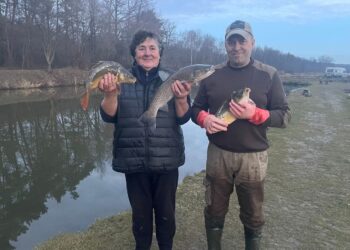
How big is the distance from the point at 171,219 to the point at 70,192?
5.19 meters

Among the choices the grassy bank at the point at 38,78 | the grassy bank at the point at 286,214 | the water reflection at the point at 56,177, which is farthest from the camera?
the grassy bank at the point at 38,78

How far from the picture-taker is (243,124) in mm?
3793

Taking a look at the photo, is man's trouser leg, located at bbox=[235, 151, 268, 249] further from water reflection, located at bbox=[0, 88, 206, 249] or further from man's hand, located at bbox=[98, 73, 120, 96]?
water reflection, located at bbox=[0, 88, 206, 249]

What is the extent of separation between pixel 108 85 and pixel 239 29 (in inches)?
57.6

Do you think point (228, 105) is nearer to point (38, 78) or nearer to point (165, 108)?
point (165, 108)

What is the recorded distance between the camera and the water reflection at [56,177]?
6988 mm

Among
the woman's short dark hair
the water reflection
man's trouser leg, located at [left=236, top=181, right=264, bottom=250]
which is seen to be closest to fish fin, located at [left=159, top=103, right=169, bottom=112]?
the woman's short dark hair

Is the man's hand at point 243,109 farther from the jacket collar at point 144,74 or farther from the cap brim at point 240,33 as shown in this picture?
the jacket collar at point 144,74

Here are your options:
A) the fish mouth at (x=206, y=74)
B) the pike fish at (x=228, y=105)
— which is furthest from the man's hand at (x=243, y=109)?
the fish mouth at (x=206, y=74)

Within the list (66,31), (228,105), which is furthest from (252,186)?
(66,31)

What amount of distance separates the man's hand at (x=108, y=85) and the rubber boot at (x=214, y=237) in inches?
77.1

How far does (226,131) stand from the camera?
3865mm

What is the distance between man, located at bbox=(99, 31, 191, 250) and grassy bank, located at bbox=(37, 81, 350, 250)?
1.30 metres

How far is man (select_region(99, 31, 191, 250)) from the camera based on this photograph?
371 cm
